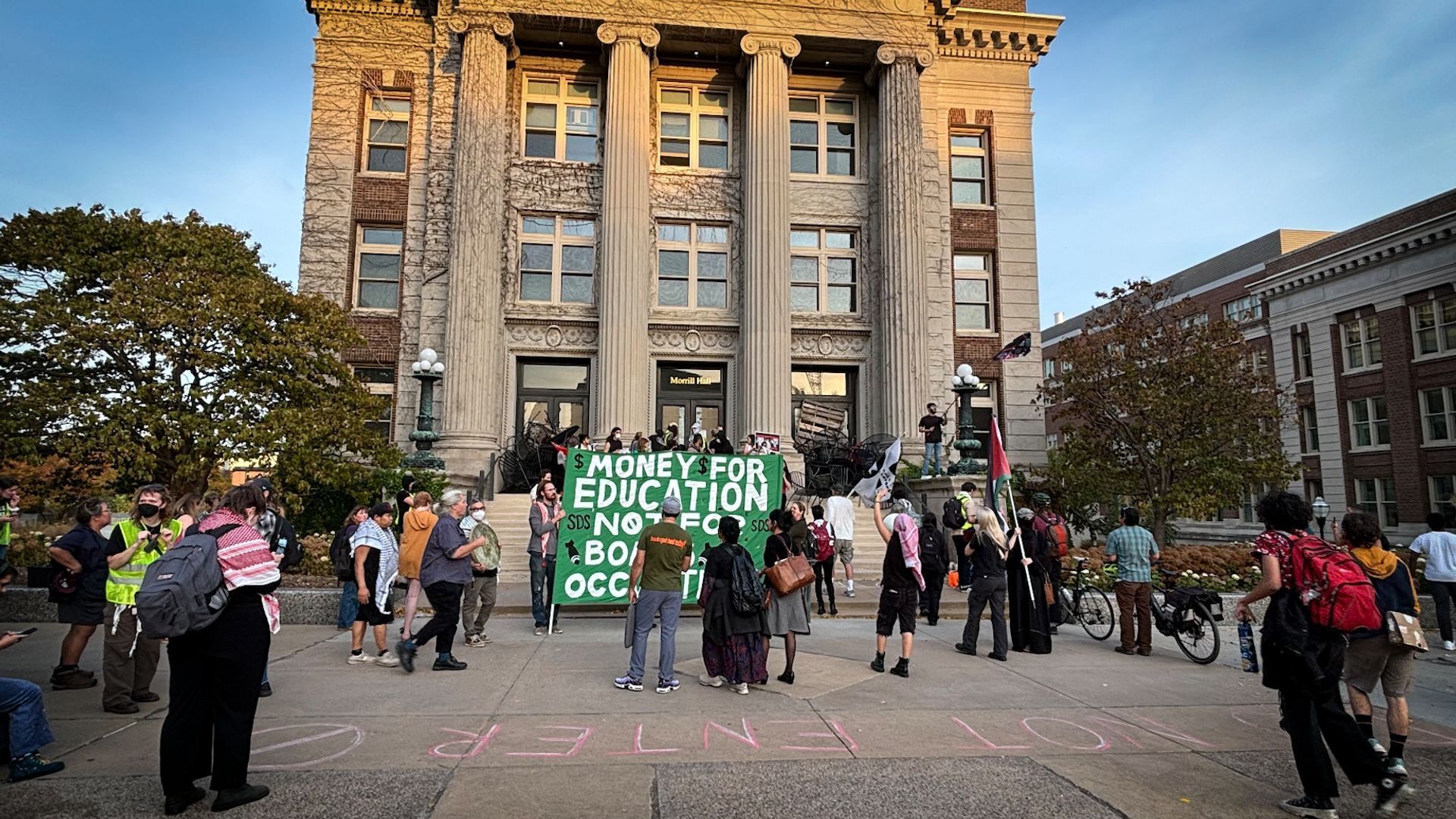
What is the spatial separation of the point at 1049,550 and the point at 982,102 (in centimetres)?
2111

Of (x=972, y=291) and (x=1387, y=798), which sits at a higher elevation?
(x=972, y=291)

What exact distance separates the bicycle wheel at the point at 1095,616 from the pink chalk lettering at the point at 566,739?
8.23 m

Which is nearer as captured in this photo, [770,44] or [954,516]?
[954,516]

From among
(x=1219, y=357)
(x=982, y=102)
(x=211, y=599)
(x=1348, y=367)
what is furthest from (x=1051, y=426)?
(x=211, y=599)

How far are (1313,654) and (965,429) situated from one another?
48.7 ft

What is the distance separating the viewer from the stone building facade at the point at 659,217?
23453 mm

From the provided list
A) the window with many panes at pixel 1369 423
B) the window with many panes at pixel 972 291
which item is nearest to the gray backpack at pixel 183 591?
the window with many panes at pixel 972 291

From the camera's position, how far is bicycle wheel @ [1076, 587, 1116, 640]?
11.4m

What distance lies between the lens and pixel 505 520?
59.2ft

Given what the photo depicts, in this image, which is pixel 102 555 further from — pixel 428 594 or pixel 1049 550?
pixel 1049 550

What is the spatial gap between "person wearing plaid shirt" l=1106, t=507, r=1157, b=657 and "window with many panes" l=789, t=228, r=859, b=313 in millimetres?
16072

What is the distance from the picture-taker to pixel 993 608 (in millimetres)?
9570

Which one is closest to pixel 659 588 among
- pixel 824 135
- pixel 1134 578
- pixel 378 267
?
pixel 1134 578

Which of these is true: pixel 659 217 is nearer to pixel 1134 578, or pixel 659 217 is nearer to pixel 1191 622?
pixel 1134 578
